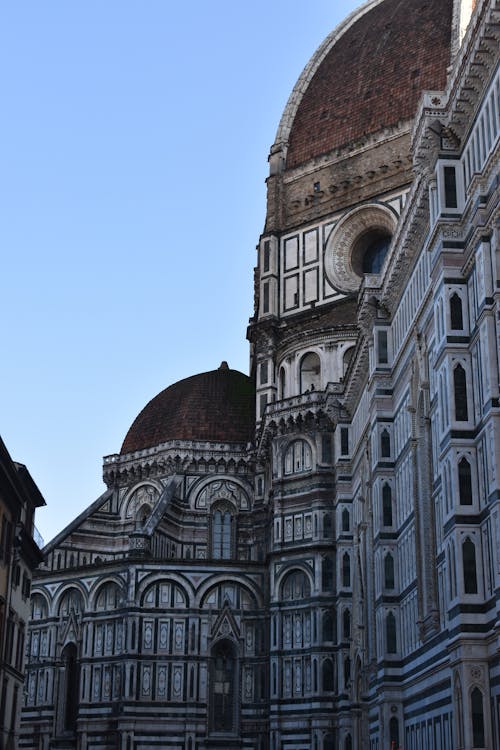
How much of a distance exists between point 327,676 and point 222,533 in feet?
42.6

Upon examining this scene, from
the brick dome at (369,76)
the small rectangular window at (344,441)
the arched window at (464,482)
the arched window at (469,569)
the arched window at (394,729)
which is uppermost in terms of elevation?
the brick dome at (369,76)

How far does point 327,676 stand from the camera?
54.5 meters

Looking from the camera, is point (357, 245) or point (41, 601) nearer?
point (41, 601)

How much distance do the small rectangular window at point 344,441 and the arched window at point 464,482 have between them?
25.5 meters

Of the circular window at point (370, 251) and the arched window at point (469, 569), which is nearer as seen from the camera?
the arched window at point (469, 569)

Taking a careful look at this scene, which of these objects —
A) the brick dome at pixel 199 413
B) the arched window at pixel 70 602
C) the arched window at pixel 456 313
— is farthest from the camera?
the brick dome at pixel 199 413

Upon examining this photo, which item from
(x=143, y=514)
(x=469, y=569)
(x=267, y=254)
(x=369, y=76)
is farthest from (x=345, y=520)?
(x=369, y=76)

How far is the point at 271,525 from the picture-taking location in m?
60.7

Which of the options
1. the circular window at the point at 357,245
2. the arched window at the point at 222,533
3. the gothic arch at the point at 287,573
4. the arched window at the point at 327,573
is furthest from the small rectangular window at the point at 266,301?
Answer: the arched window at the point at 327,573

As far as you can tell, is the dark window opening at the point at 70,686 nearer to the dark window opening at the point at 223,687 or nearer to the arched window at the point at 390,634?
the dark window opening at the point at 223,687

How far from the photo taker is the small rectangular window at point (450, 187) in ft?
109

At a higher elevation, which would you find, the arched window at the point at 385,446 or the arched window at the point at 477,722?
the arched window at the point at 385,446

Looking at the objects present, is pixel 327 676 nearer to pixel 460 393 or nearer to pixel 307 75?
Answer: pixel 460 393

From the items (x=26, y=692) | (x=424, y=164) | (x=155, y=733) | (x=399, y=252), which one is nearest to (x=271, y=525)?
(x=155, y=733)
